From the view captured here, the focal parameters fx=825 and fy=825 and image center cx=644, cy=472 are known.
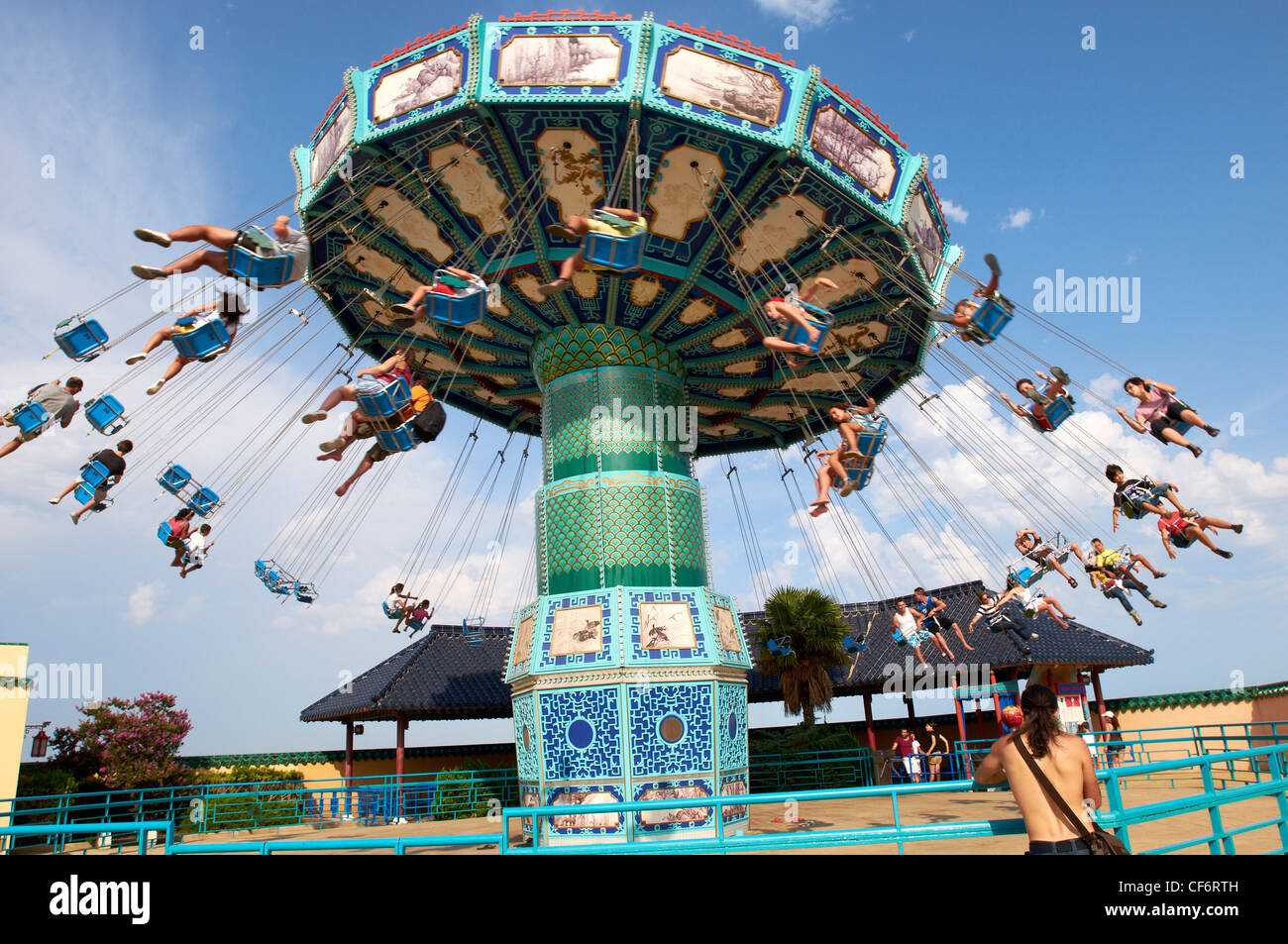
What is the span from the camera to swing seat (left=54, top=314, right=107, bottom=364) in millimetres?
9758

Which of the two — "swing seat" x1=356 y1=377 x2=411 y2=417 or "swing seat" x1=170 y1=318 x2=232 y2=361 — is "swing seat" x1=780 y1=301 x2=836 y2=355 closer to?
"swing seat" x1=356 y1=377 x2=411 y2=417

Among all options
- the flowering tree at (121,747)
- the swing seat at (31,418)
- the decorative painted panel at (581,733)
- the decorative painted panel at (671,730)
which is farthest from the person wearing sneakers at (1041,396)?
the flowering tree at (121,747)

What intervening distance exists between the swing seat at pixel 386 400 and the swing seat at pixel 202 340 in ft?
5.40

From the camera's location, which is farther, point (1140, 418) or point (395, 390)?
point (1140, 418)

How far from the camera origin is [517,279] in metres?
15.3

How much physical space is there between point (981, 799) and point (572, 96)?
49.6 feet

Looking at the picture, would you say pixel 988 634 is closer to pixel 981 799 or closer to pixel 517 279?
pixel 981 799

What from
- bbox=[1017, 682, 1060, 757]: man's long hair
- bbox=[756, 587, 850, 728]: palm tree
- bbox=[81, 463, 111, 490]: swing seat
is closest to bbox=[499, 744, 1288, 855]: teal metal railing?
bbox=[1017, 682, 1060, 757]: man's long hair

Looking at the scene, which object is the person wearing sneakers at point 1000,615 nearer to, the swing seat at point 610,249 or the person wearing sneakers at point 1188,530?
the person wearing sneakers at point 1188,530

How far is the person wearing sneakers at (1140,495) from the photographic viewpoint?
11945mm

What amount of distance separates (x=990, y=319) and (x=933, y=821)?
27.9 ft

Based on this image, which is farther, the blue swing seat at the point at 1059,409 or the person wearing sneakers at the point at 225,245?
the blue swing seat at the point at 1059,409

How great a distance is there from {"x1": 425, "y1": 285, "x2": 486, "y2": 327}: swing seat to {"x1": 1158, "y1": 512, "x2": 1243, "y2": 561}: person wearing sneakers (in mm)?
10053

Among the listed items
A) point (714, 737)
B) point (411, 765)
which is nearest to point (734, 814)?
point (714, 737)
